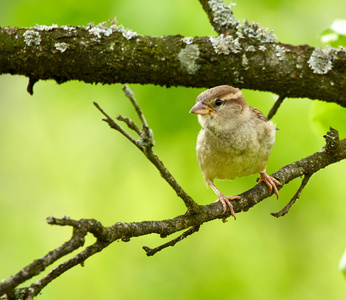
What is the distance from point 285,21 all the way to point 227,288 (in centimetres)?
277

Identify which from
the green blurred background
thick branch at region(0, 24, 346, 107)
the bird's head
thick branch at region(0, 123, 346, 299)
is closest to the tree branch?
thick branch at region(0, 123, 346, 299)

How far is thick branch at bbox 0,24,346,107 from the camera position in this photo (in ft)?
12.8

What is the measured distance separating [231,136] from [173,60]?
0.82 meters

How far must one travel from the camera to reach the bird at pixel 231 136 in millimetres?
4391

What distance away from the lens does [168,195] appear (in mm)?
5965

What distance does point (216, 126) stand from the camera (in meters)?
4.50

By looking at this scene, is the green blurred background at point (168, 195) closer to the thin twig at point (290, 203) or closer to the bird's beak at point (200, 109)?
the bird's beak at point (200, 109)

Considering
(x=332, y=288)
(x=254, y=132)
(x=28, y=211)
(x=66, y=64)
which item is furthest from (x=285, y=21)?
(x=28, y=211)

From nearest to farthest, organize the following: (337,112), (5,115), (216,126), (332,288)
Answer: (337,112), (216,126), (332,288), (5,115)

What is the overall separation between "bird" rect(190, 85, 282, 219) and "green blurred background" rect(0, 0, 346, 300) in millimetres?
676

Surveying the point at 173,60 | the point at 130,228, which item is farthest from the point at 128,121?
the point at 173,60

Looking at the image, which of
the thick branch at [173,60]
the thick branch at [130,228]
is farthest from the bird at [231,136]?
the thick branch at [130,228]

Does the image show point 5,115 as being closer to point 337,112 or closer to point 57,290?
point 57,290

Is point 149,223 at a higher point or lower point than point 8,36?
lower
